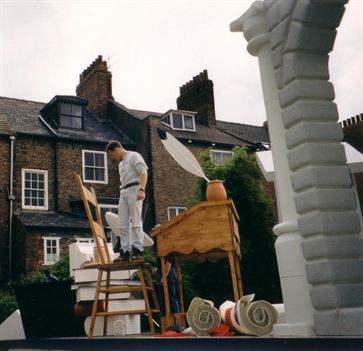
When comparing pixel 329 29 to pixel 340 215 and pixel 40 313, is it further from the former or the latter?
pixel 40 313

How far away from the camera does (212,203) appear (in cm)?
413

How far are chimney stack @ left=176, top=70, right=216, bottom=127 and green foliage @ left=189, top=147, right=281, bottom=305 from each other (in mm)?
8158

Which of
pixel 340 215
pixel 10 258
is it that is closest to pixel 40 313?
pixel 340 215

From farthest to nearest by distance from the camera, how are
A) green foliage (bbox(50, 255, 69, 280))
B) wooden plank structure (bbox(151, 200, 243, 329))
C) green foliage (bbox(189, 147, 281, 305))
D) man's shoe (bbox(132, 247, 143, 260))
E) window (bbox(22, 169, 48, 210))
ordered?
A: window (bbox(22, 169, 48, 210)) < green foliage (bbox(50, 255, 69, 280)) < green foliage (bbox(189, 147, 281, 305)) < man's shoe (bbox(132, 247, 143, 260)) < wooden plank structure (bbox(151, 200, 243, 329))

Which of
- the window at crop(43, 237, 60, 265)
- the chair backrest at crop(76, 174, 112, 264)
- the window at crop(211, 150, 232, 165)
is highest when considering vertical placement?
the window at crop(211, 150, 232, 165)

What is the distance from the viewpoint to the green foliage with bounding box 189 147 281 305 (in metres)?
13.5

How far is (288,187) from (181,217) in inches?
44.8

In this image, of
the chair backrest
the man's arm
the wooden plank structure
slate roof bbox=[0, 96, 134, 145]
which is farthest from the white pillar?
slate roof bbox=[0, 96, 134, 145]

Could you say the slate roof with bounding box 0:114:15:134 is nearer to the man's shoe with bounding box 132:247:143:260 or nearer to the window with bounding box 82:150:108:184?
the window with bounding box 82:150:108:184

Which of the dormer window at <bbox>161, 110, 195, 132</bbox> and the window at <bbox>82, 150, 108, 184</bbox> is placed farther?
the dormer window at <bbox>161, 110, 195, 132</bbox>

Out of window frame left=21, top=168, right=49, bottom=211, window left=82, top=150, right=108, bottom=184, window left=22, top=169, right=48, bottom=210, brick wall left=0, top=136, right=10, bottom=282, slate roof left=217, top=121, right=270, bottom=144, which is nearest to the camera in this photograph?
brick wall left=0, top=136, right=10, bottom=282

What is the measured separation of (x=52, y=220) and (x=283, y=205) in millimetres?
16051

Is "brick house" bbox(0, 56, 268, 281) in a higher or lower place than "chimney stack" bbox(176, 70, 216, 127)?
lower

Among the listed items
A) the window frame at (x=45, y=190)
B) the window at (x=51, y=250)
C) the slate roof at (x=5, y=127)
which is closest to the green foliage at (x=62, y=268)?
the window at (x=51, y=250)
